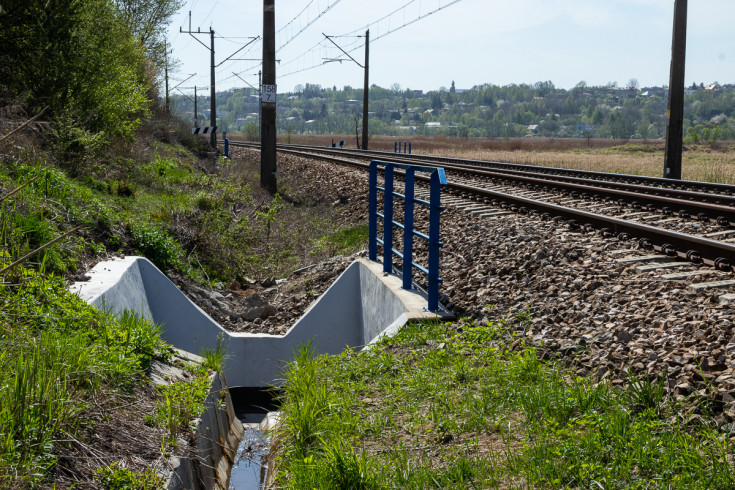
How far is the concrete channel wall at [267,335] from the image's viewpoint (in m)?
8.66

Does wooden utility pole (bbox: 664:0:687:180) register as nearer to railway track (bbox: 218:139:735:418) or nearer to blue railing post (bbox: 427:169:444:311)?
railway track (bbox: 218:139:735:418)

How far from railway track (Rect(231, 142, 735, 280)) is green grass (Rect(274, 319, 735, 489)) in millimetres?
2621

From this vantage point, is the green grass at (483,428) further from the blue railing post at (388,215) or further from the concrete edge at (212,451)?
the blue railing post at (388,215)

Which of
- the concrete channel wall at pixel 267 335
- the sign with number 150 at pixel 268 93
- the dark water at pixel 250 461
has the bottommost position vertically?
the dark water at pixel 250 461

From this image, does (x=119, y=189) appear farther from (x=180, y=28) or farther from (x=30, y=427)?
(x=180, y=28)

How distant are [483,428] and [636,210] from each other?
26.0 feet

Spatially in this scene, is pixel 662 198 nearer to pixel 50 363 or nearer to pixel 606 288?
pixel 606 288

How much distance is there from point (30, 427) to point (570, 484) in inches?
110

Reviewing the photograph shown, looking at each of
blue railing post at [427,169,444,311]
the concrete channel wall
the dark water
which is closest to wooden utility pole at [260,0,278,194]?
the concrete channel wall

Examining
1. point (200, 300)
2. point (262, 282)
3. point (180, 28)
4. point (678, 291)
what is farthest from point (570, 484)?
point (180, 28)

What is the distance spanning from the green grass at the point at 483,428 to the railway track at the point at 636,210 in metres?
2.62

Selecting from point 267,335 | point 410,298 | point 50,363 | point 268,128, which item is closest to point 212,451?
point 50,363

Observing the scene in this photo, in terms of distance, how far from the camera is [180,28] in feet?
160

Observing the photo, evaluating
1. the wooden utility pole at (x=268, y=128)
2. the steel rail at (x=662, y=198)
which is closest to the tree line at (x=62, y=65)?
the wooden utility pole at (x=268, y=128)
